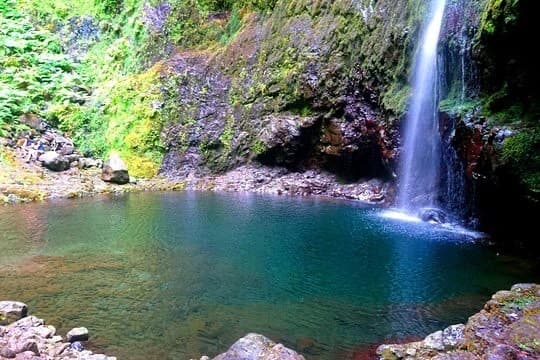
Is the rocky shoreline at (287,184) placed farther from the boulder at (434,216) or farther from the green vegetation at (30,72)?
the green vegetation at (30,72)

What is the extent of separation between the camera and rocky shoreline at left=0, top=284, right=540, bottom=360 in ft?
23.2

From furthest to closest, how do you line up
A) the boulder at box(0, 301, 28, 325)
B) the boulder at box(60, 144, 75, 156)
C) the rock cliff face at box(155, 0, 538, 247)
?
the boulder at box(60, 144, 75, 156) < the rock cliff face at box(155, 0, 538, 247) < the boulder at box(0, 301, 28, 325)

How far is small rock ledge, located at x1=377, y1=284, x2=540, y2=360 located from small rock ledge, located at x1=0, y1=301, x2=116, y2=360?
17.3ft

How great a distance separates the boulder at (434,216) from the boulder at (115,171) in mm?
17838

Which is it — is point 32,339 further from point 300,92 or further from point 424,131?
point 300,92

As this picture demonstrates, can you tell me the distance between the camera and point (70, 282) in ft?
38.4

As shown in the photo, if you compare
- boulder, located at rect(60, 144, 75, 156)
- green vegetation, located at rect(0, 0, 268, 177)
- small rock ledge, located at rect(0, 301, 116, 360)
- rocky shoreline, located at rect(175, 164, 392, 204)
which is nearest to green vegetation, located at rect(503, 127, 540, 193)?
rocky shoreline, located at rect(175, 164, 392, 204)

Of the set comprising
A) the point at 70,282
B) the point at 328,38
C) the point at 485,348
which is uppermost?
the point at 328,38

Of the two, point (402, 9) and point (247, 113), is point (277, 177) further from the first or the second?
point (402, 9)

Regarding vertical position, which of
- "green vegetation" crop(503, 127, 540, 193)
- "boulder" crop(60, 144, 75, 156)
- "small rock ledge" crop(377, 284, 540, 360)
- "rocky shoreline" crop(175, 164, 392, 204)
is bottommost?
"small rock ledge" crop(377, 284, 540, 360)

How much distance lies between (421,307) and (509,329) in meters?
2.74

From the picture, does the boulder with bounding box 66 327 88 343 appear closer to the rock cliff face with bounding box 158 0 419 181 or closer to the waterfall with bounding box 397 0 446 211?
the waterfall with bounding box 397 0 446 211

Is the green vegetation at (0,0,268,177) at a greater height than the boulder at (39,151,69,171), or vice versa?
the green vegetation at (0,0,268,177)

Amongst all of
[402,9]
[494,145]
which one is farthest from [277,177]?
[494,145]
